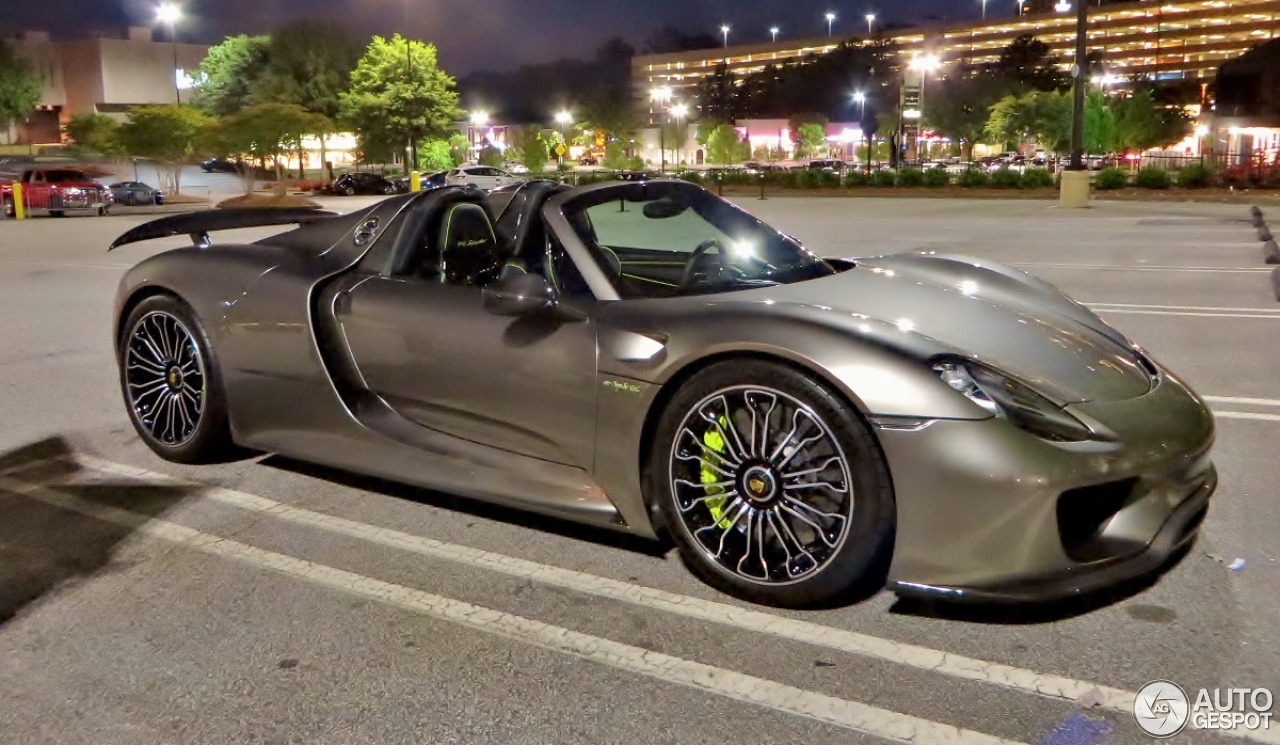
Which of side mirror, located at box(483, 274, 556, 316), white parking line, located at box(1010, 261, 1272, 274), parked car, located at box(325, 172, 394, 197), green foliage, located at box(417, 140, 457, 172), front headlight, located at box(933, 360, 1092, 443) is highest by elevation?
green foliage, located at box(417, 140, 457, 172)

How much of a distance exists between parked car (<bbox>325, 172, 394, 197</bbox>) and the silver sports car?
43806mm

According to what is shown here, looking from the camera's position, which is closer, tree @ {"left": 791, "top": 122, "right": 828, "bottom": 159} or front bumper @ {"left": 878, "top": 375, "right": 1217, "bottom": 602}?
front bumper @ {"left": 878, "top": 375, "right": 1217, "bottom": 602}

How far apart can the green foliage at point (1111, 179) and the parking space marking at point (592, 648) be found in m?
32.8

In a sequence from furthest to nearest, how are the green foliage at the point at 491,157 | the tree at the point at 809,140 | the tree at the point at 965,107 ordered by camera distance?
the tree at the point at 809,140 < the tree at the point at 965,107 < the green foliage at the point at 491,157

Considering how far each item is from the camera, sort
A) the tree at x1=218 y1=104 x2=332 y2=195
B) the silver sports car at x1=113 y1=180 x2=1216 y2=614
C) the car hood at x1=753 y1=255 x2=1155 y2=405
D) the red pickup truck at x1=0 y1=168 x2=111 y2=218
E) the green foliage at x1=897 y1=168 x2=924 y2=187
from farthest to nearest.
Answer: the tree at x1=218 y1=104 x2=332 y2=195
the green foliage at x1=897 y1=168 x2=924 y2=187
the red pickup truck at x1=0 y1=168 x2=111 y2=218
the car hood at x1=753 y1=255 x2=1155 y2=405
the silver sports car at x1=113 y1=180 x2=1216 y2=614

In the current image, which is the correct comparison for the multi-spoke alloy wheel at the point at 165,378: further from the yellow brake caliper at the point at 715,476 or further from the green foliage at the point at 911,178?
the green foliage at the point at 911,178

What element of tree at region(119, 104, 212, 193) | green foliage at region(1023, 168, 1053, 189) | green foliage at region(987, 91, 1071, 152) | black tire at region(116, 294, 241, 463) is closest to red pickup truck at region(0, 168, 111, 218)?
tree at region(119, 104, 212, 193)

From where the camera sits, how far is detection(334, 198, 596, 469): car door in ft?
12.1

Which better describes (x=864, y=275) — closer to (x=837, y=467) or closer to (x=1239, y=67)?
(x=837, y=467)

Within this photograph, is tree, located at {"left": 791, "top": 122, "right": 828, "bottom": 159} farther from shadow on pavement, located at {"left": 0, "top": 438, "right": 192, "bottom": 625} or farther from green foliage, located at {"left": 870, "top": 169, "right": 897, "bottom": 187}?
shadow on pavement, located at {"left": 0, "top": 438, "right": 192, "bottom": 625}

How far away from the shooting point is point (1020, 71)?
115562 millimetres

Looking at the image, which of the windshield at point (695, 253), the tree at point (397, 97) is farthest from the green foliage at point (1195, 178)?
the tree at point (397, 97)

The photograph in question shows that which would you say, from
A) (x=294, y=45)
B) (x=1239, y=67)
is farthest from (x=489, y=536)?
(x=294, y=45)

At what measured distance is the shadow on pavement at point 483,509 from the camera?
399 centimetres
